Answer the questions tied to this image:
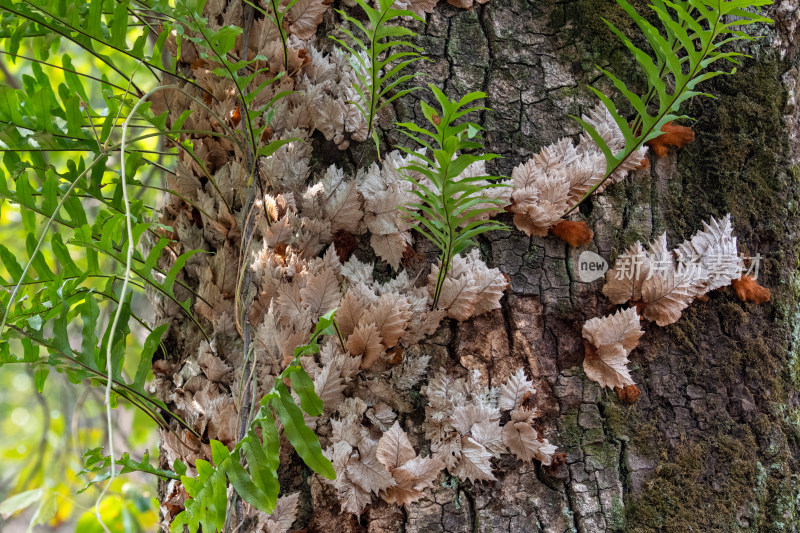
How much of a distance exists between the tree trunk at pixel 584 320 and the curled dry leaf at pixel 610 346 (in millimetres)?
22

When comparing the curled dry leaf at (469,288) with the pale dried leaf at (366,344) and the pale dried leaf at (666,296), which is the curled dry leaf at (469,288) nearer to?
the pale dried leaf at (366,344)

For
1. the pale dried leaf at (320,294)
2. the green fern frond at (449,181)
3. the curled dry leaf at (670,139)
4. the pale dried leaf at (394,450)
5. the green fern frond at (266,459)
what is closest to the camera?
the green fern frond at (266,459)

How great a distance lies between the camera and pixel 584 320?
3.72ft

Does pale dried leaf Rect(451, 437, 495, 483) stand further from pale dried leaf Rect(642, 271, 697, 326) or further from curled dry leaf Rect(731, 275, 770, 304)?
curled dry leaf Rect(731, 275, 770, 304)

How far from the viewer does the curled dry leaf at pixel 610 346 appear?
Answer: 1089 millimetres

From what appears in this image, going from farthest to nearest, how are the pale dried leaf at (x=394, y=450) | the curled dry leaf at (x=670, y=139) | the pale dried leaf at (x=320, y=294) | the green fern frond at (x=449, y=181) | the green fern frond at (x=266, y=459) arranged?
the curled dry leaf at (x=670, y=139)
the pale dried leaf at (x=320, y=294)
the pale dried leaf at (x=394, y=450)
the green fern frond at (x=449, y=181)
the green fern frond at (x=266, y=459)

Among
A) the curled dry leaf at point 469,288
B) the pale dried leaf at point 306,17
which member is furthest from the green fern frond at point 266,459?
the pale dried leaf at point 306,17

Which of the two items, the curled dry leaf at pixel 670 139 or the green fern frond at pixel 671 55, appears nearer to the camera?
the green fern frond at pixel 671 55

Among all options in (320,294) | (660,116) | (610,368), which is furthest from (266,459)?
(660,116)

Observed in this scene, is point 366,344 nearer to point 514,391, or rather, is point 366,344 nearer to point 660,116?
point 514,391

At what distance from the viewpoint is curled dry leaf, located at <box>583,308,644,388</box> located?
109 cm

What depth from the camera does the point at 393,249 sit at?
1.14m

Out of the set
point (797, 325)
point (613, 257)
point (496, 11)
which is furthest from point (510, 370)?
point (496, 11)

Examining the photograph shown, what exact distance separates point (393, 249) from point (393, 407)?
0.31 m
